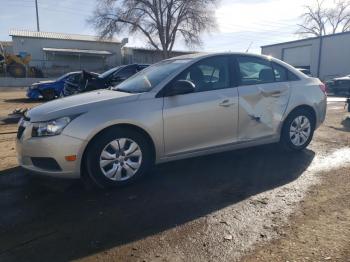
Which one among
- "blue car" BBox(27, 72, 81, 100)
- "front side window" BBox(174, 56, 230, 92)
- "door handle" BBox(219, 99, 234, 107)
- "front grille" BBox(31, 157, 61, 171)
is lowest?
"front grille" BBox(31, 157, 61, 171)

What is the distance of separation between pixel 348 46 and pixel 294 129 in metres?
29.1

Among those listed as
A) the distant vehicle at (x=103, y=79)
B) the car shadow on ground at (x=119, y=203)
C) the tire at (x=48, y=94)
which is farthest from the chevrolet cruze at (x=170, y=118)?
the tire at (x=48, y=94)

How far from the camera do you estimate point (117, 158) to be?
3969 millimetres

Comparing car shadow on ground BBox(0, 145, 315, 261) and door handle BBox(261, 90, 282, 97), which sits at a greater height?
door handle BBox(261, 90, 282, 97)

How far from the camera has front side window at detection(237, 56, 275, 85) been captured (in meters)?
4.87

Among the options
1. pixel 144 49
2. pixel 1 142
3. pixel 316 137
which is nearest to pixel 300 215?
pixel 316 137

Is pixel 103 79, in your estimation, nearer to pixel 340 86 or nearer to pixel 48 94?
pixel 48 94

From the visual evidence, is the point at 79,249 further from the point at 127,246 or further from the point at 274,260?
the point at 274,260

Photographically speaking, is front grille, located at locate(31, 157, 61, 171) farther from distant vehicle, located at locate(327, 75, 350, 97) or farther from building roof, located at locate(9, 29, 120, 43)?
building roof, located at locate(9, 29, 120, 43)

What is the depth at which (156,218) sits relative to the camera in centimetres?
327

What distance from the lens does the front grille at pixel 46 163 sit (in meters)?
3.78

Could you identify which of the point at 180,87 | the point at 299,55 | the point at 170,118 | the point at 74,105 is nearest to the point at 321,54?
the point at 299,55

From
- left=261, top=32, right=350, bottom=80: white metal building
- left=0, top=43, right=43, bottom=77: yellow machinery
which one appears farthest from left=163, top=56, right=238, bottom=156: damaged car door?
left=261, top=32, right=350, bottom=80: white metal building

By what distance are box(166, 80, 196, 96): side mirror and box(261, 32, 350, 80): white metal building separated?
30.5 meters
